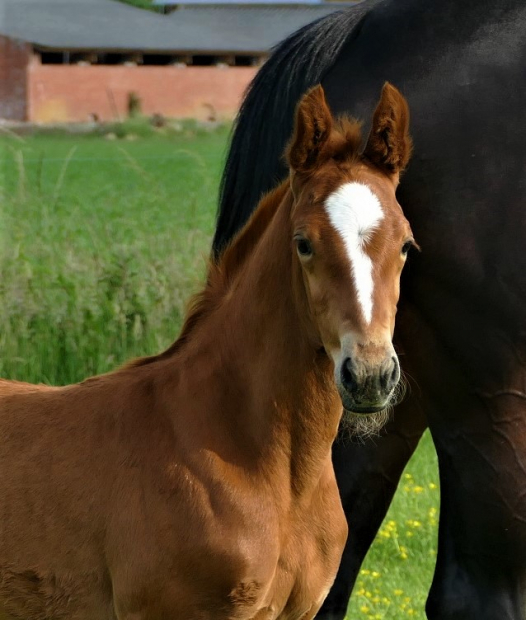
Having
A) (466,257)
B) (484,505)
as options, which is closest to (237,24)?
(466,257)

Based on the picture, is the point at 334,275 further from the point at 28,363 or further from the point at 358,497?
the point at 28,363

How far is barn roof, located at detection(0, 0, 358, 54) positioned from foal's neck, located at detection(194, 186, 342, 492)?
4103cm

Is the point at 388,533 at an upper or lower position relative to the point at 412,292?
lower

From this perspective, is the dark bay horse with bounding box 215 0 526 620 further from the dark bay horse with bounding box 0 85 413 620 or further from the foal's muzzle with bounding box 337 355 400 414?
the foal's muzzle with bounding box 337 355 400 414

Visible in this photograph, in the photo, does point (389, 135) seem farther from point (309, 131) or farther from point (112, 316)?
point (112, 316)

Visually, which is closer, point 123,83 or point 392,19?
point 392,19

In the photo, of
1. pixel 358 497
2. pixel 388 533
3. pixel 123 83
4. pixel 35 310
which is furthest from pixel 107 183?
pixel 123 83

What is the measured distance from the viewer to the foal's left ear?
2.86m

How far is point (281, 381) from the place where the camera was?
2949 mm

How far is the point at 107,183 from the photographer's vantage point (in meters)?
19.1

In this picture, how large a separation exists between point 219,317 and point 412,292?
1.88ft

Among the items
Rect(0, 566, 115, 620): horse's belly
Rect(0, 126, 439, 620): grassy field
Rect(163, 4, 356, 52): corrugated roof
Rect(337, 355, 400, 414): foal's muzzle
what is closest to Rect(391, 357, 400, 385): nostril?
Rect(337, 355, 400, 414): foal's muzzle

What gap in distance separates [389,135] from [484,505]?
112 cm

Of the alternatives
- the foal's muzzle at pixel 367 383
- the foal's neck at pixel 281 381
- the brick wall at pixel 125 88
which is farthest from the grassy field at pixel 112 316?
the brick wall at pixel 125 88
